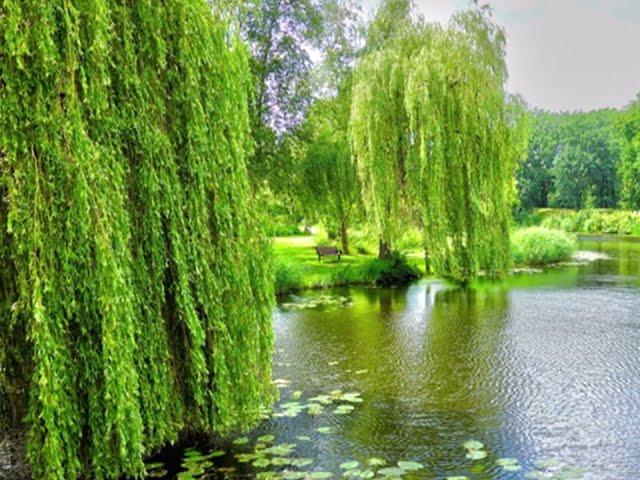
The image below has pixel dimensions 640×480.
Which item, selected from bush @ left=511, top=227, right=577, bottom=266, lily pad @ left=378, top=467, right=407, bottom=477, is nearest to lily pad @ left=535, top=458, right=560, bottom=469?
lily pad @ left=378, top=467, right=407, bottom=477

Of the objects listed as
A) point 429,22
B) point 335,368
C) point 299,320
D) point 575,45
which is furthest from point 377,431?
point 575,45

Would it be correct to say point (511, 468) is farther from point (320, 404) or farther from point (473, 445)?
point (320, 404)

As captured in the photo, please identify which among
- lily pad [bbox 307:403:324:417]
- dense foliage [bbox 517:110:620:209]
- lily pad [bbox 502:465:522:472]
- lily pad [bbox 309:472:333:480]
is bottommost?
lily pad [bbox 502:465:522:472]

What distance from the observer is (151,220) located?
444 centimetres

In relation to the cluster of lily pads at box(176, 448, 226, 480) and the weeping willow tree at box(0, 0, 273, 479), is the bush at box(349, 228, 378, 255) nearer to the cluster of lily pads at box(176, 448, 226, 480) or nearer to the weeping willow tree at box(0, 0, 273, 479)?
the weeping willow tree at box(0, 0, 273, 479)

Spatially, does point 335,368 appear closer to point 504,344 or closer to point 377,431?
point 377,431

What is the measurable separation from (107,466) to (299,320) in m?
7.36

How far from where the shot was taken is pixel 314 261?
1875 cm

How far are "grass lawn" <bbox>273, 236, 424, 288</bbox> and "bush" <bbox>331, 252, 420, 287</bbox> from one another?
12.5 inches

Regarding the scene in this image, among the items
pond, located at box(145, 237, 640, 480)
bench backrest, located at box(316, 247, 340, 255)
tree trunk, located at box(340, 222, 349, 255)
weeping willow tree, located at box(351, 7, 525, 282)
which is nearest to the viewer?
pond, located at box(145, 237, 640, 480)

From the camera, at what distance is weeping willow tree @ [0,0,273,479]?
3730 mm

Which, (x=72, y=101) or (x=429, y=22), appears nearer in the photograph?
(x=72, y=101)

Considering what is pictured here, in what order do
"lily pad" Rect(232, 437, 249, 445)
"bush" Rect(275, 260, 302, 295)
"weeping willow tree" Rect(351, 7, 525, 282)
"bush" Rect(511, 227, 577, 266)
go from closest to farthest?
"lily pad" Rect(232, 437, 249, 445) < "weeping willow tree" Rect(351, 7, 525, 282) < "bush" Rect(275, 260, 302, 295) < "bush" Rect(511, 227, 577, 266)

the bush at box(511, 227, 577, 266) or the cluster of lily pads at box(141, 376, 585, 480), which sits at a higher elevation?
the bush at box(511, 227, 577, 266)
